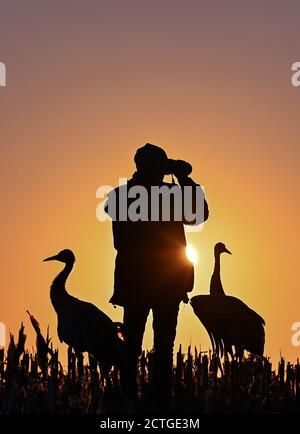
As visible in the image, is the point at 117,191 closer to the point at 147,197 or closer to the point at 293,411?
the point at 147,197

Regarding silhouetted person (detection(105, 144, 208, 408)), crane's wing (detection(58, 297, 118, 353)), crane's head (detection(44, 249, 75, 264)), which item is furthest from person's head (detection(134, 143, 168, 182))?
crane's head (detection(44, 249, 75, 264))

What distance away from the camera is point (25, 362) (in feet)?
47.6

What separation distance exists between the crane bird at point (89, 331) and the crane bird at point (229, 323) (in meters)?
2.32

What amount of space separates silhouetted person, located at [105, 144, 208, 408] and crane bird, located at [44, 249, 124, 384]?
11.1 ft

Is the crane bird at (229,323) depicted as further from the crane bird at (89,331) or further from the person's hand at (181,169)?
the person's hand at (181,169)

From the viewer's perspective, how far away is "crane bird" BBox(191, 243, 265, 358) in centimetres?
1889

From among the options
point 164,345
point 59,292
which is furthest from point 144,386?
point 59,292

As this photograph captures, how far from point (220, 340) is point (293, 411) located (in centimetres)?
622

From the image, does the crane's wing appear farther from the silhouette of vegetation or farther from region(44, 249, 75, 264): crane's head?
region(44, 249, 75, 264): crane's head

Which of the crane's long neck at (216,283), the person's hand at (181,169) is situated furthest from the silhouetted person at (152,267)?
the crane's long neck at (216,283)

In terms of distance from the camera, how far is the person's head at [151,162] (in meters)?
12.5

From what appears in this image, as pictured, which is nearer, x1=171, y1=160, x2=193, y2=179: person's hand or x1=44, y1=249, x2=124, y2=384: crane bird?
x1=171, y1=160, x2=193, y2=179: person's hand

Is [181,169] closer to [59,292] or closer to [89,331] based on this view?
[89,331]
